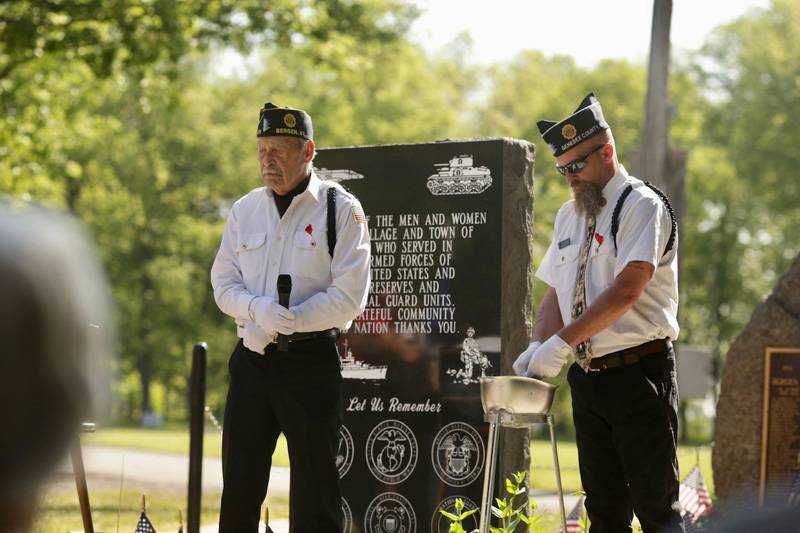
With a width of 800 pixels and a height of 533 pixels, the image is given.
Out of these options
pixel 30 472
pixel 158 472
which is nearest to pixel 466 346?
pixel 30 472

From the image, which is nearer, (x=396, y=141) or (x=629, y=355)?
(x=629, y=355)

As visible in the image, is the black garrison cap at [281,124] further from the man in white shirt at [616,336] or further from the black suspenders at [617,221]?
the black suspenders at [617,221]

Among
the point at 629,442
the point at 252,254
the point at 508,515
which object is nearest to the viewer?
the point at 629,442

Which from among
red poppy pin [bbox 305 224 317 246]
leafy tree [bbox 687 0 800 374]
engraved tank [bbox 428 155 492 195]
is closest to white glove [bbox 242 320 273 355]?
red poppy pin [bbox 305 224 317 246]

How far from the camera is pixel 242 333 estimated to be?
5.66 metres

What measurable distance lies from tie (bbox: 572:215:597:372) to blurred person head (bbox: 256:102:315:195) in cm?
138

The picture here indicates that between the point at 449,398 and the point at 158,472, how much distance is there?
8.94 meters

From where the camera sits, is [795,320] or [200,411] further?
[795,320]

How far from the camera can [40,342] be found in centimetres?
144

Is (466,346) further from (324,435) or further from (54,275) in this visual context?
(54,275)

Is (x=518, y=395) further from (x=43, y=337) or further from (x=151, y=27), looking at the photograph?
(x=151, y=27)

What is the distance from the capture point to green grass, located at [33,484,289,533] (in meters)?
8.80

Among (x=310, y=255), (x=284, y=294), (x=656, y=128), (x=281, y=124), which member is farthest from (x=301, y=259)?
(x=656, y=128)

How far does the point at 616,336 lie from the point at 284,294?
4.72 ft
